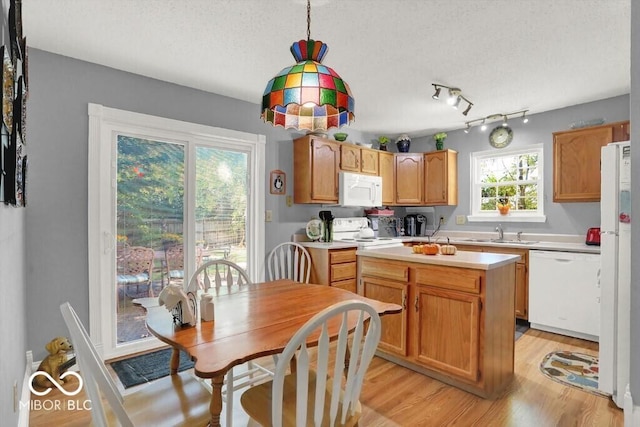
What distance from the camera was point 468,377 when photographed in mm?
2186

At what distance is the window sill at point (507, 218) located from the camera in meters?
3.99

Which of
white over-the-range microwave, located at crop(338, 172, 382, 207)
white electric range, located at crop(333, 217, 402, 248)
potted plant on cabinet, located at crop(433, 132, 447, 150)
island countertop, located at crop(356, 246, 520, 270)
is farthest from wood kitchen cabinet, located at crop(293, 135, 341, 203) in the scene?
potted plant on cabinet, located at crop(433, 132, 447, 150)

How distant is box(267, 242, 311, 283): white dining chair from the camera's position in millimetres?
3559

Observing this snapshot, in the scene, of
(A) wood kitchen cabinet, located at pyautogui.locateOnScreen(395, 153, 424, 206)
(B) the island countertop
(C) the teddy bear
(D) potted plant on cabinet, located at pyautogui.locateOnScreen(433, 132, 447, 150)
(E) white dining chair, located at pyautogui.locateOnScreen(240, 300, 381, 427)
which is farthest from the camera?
(A) wood kitchen cabinet, located at pyautogui.locateOnScreen(395, 153, 424, 206)

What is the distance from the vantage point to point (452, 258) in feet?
7.75

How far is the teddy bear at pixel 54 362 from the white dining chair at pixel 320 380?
5.76 ft

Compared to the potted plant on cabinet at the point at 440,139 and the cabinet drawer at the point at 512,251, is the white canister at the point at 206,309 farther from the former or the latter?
the potted plant on cabinet at the point at 440,139

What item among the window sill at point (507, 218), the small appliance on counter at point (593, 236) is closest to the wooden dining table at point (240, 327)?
the small appliance on counter at point (593, 236)

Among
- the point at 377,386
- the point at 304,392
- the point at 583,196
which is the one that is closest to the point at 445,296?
the point at 377,386

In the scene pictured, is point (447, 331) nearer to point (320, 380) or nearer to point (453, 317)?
point (453, 317)

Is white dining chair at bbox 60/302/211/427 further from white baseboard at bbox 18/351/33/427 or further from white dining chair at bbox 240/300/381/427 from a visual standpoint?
white baseboard at bbox 18/351/33/427

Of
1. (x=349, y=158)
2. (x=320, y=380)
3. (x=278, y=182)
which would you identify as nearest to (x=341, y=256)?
(x=278, y=182)

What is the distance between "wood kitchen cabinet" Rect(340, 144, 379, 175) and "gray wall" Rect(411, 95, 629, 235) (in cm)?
123

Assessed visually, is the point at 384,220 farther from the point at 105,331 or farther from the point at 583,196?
the point at 105,331
